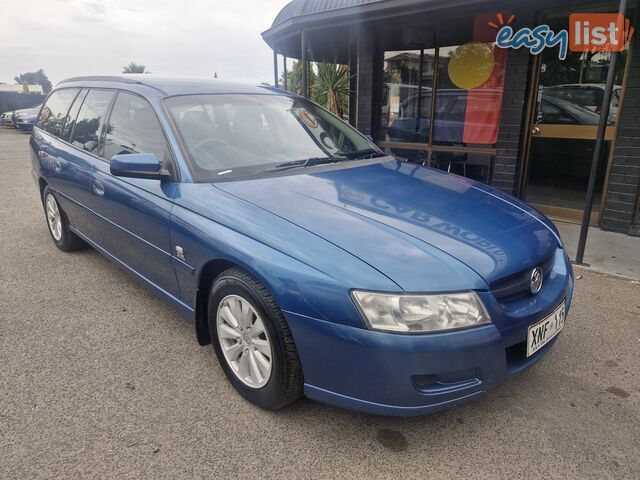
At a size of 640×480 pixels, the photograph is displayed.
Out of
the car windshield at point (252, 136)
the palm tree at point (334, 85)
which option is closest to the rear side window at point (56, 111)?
the car windshield at point (252, 136)

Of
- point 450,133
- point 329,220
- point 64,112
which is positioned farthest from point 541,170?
point 64,112

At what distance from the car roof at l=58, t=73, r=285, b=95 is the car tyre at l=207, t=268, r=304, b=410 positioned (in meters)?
1.46

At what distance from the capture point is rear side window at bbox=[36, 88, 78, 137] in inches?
167

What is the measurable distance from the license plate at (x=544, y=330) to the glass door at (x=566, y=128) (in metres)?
3.84

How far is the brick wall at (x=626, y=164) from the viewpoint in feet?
15.9

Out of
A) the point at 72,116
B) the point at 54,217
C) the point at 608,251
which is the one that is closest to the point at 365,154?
the point at 72,116

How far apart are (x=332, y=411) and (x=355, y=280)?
2.85 ft

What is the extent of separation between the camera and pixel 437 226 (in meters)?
2.16

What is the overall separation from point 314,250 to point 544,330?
113 cm

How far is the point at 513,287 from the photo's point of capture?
79.0 inches

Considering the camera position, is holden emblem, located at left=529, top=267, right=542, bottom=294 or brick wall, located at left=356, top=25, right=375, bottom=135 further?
brick wall, located at left=356, top=25, right=375, bottom=135

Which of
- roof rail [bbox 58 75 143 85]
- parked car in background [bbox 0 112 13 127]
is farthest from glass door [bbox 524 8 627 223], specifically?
parked car in background [bbox 0 112 13 127]

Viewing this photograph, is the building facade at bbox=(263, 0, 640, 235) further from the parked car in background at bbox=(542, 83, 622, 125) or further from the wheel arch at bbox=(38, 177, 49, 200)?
the wheel arch at bbox=(38, 177, 49, 200)

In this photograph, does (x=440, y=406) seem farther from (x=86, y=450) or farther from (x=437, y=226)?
(x=86, y=450)
